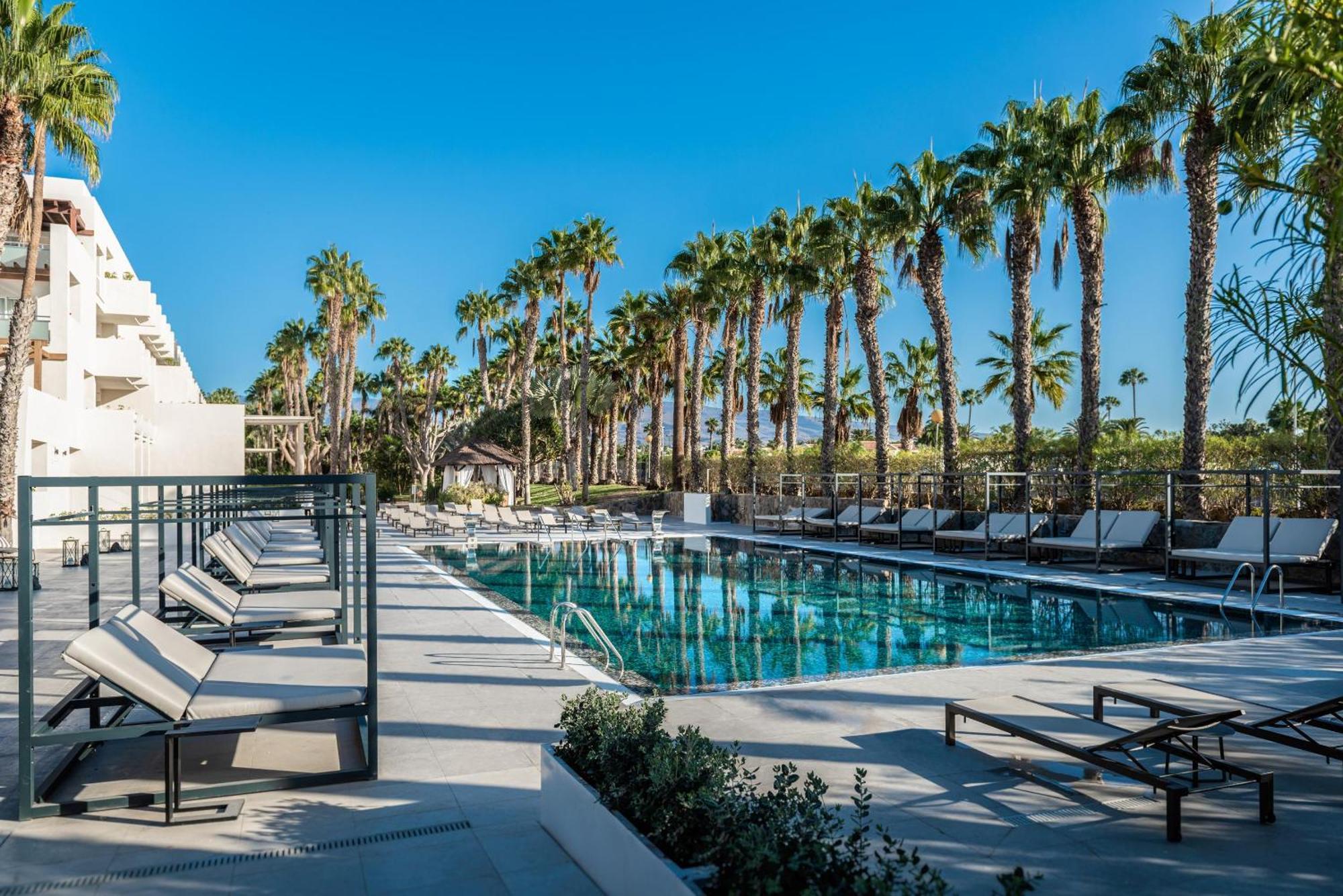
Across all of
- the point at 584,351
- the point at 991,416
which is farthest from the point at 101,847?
the point at 991,416

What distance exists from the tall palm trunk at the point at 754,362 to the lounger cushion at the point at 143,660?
24.4 meters

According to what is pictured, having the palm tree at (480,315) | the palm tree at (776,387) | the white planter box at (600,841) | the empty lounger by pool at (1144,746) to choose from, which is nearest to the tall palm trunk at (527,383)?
the palm tree at (480,315)

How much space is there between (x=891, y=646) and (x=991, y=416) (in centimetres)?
4023

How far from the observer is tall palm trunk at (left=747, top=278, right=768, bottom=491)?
2948cm

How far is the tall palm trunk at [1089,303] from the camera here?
61.3 ft

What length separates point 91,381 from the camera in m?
30.1

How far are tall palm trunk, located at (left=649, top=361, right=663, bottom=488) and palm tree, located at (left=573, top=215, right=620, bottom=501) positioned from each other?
3469 millimetres

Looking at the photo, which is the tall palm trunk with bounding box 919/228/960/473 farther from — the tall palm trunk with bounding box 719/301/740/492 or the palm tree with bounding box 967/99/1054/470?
the tall palm trunk with bounding box 719/301/740/492

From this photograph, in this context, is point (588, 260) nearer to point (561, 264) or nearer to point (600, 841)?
point (561, 264)

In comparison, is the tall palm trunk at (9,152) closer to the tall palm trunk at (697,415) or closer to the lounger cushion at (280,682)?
the lounger cushion at (280,682)

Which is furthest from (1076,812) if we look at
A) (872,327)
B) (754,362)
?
(754,362)

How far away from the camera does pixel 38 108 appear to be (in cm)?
1805

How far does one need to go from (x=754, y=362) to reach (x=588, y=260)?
10.2m

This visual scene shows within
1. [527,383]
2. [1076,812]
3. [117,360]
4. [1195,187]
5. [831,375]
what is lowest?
[1076,812]
